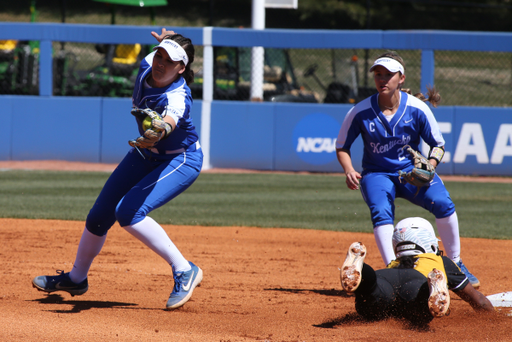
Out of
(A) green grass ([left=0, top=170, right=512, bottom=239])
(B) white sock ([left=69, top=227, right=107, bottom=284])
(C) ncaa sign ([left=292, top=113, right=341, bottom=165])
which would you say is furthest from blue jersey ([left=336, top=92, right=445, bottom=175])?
(C) ncaa sign ([left=292, top=113, right=341, bottom=165])

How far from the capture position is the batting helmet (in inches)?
156

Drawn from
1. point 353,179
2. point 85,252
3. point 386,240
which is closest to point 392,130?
point 353,179

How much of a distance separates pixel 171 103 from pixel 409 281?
194cm

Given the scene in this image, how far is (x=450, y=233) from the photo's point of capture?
Result: 483 centimetres

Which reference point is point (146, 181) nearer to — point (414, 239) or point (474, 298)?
point (414, 239)

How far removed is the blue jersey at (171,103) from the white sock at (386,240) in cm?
153

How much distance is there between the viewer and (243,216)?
8.58 m

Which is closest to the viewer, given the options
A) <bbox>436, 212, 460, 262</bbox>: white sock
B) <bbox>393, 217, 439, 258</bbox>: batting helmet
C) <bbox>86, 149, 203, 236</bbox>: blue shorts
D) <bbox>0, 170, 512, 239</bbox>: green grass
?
<bbox>393, 217, 439, 258</bbox>: batting helmet

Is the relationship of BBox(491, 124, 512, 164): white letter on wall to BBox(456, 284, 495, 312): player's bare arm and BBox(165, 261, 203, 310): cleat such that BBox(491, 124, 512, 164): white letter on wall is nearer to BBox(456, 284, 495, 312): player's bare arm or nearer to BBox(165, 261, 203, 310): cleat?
BBox(456, 284, 495, 312): player's bare arm

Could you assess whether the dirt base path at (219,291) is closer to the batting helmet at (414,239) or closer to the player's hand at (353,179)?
the batting helmet at (414,239)

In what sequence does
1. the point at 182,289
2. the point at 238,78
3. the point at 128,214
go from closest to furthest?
1. the point at 128,214
2. the point at 182,289
3. the point at 238,78

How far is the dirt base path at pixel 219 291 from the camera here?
3.79m

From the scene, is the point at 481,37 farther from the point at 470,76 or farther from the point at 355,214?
the point at 470,76

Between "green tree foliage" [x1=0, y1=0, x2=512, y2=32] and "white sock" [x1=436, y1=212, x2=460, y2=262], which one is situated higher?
"green tree foliage" [x1=0, y1=0, x2=512, y2=32]
